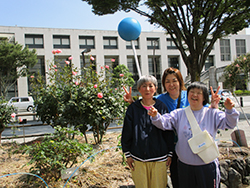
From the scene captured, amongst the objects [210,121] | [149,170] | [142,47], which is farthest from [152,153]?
[142,47]

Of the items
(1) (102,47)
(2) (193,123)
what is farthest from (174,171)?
(1) (102,47)

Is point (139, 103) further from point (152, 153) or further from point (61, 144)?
point (61, 144)

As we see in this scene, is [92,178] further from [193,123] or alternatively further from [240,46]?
[240,46]

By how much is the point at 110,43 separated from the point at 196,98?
41.8 m

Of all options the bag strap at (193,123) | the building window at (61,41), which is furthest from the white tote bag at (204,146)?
the building window at (61,41)

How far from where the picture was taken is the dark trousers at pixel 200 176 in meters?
1.92

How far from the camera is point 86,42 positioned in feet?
134

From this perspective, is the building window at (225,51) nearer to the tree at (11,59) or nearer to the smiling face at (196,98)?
the tree at (11,59)

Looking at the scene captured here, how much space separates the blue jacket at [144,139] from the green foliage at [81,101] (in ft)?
8.07

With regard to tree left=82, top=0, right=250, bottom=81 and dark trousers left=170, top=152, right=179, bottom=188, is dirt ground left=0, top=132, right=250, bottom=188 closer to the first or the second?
dark trousers left=170, top=152, right=179, bottom=188

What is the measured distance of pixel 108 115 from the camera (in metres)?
4.90

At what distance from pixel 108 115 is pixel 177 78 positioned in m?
2.79

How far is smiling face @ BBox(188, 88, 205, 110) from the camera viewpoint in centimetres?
205

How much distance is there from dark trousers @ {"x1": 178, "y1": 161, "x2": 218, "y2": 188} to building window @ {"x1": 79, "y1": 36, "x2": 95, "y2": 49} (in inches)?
1601
